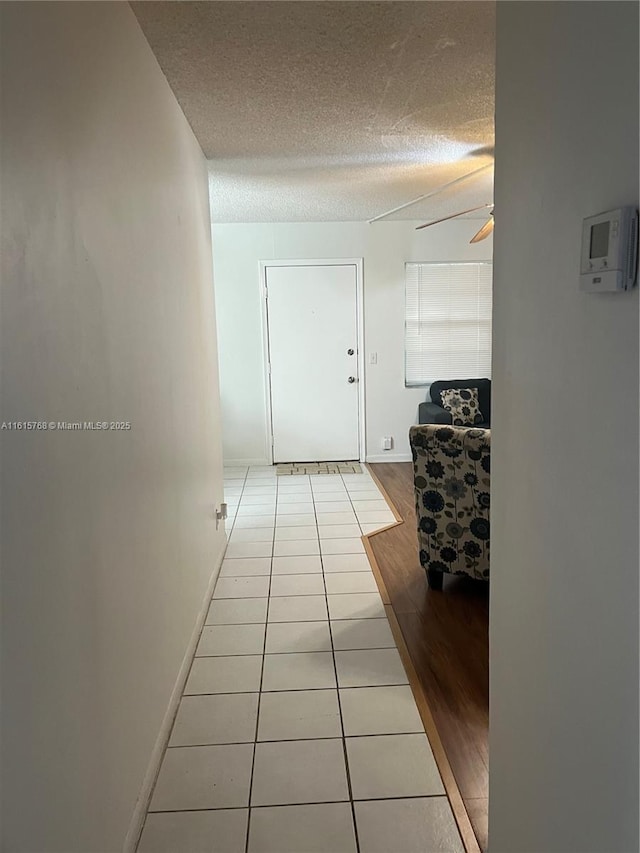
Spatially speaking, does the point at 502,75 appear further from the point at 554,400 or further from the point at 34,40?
the point at 34,40

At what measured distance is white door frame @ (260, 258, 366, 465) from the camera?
5914 millimetres

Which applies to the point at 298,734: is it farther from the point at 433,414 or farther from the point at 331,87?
the point at 433,414

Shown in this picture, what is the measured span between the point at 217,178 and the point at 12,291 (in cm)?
333

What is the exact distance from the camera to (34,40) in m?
1.15

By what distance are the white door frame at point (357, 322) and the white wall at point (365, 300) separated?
0.13 feet

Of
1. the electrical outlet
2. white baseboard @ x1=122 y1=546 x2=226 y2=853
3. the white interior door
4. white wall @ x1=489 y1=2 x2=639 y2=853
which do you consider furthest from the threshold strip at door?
white wall @ x1=489 y1=2 x2=639 y2=853

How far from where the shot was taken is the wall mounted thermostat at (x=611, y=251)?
79 centimetres

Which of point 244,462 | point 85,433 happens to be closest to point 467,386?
point 244,462

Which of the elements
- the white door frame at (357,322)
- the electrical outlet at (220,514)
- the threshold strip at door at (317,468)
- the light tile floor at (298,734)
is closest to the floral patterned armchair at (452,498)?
the light tile floor at (298,734)

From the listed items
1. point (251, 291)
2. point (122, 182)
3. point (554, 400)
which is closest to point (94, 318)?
point (122, 182)

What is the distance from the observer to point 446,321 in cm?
607

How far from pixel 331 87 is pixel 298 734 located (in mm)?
2486

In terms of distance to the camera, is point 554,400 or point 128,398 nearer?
point 554,400

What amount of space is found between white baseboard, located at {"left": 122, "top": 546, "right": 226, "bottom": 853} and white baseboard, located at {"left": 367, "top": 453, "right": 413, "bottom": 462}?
11.4 feet
